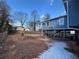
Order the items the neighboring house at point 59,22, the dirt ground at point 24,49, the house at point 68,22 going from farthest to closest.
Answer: the neighboring house at point 59,22 → the house at point 68,22 → the dirt ground at point 24,49

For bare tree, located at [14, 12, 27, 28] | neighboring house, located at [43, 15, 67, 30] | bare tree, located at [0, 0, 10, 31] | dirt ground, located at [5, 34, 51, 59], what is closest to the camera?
dirt ground, located at [5, 34, 51, 59]

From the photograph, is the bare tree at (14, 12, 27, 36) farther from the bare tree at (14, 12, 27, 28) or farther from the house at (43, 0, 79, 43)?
the house at (43, 0, 79, 43)

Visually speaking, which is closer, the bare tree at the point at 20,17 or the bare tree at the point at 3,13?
the bare tree at the point at 3,13

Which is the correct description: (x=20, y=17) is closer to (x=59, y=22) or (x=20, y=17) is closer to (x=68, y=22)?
(x=59, y=22)

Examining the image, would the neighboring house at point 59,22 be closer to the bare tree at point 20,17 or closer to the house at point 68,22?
the house at point 68,22

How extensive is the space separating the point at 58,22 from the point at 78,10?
14243mm

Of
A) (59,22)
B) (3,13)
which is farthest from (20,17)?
(59,22)

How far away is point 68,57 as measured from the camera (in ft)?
41.4

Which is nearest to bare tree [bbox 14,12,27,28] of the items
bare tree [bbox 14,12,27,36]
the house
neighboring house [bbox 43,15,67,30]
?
bare tree [bbox 14,12,27,36]

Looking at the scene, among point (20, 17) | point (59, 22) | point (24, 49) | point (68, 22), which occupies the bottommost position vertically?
point (24, 49)

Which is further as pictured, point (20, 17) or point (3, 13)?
point (20, 17)

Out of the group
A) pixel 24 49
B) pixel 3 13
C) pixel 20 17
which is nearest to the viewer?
pixel 24 49

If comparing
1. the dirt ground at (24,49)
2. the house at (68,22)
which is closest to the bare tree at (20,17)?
the house at (68,22)

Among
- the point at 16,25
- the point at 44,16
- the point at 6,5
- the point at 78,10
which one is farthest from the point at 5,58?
the point at 16,25
